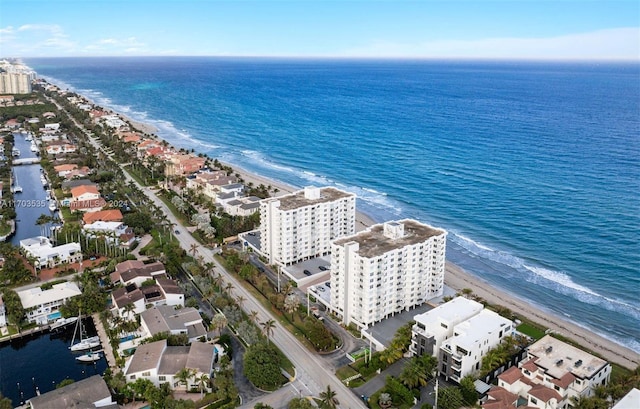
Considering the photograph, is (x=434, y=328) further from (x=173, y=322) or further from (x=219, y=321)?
(x=173, y=322)

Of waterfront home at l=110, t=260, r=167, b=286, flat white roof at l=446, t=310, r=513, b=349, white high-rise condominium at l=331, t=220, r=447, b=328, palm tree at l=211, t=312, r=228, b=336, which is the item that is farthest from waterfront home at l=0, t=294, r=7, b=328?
flat white roof at l=446, t=310, r=513, b=349

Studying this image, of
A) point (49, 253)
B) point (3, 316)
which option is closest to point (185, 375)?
point (3, 316)

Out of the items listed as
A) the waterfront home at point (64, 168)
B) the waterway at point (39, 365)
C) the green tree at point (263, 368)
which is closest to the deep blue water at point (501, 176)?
the green tree at point (263, 368)

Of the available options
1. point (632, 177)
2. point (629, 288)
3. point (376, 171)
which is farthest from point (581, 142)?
point (629, 288)

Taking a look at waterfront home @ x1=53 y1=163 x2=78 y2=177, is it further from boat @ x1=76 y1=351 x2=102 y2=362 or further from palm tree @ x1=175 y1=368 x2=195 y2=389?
palm tree @ x1=175 y1=368 x2=195 y2=389

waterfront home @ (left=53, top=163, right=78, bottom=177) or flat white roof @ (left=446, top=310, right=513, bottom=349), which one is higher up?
waterfront home @ (left=53, top=163, right=78, bottom=177)
